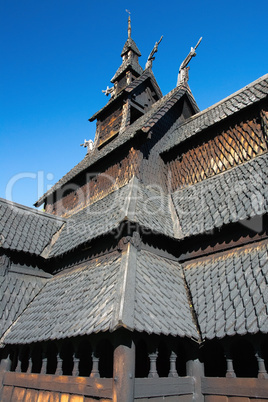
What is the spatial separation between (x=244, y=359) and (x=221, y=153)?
6.04 m

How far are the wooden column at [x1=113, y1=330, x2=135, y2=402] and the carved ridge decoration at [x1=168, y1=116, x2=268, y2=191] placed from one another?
20.7ft

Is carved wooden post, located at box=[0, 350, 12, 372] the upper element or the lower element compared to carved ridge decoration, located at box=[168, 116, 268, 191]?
lower

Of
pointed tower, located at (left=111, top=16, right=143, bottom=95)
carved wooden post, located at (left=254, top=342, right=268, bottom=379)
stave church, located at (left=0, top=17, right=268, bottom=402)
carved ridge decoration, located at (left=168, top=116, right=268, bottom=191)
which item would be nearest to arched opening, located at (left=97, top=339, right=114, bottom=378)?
stave church, located at (left=0, top=17, right=268, bottom=402)

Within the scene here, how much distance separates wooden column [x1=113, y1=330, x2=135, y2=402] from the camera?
189 inches

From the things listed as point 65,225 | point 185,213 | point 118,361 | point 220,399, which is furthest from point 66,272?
point 220,399

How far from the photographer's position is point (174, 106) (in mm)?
13523

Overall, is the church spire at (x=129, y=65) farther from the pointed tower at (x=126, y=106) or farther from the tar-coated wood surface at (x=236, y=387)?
the tar-coated wood surface at (x=236, y=387)

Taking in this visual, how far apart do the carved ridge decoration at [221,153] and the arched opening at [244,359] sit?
5.14 metres

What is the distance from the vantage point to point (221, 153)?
9.94 metres

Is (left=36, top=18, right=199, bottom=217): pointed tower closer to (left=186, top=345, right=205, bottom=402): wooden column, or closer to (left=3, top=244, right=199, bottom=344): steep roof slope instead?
(left=3, top=244, right=199, bottom=344): steep roof slope

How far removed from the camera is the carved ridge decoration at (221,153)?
29.9ft

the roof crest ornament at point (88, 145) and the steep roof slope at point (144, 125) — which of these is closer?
the steep roof slope at point (144, 125)

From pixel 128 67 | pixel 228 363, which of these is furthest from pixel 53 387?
pixel 128 67

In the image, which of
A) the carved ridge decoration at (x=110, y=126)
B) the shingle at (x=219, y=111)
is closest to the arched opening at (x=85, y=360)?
the shingle at (x=219, y=111)
